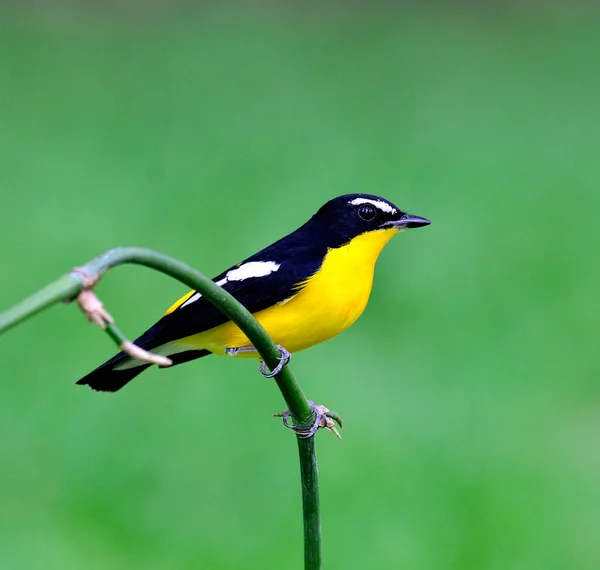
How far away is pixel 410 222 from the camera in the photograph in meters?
2.62

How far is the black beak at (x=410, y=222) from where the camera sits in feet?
8.51

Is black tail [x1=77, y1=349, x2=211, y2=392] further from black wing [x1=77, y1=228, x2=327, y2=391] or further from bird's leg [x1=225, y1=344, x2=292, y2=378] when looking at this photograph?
bird's leg [x1=225, y1=344, x2=292, y2=378]

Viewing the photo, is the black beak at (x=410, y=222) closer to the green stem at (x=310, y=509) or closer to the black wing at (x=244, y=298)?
the black wing at (x=244, y=298)

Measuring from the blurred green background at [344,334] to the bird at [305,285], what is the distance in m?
3.15

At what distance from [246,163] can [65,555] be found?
18.9 ft

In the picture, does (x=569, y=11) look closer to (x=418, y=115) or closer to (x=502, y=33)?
(x=502, y=33)

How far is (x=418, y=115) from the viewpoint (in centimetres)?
1211

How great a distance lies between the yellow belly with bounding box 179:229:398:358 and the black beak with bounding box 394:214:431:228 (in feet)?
0.14

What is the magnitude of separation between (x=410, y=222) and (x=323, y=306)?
1.00 ft

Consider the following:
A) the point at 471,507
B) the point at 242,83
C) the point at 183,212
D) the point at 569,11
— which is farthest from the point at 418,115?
the point at 471,507

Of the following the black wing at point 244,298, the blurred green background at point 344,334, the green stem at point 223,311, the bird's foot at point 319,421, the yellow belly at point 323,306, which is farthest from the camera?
the blurred green background at point 344,334

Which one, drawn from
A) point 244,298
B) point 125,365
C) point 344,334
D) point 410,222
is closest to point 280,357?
point 244,298

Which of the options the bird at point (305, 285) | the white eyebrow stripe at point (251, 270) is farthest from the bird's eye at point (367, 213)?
the white eyebrow stripe at point (251, 270)

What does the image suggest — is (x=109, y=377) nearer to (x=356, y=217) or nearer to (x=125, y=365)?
(x=125, y=365)
